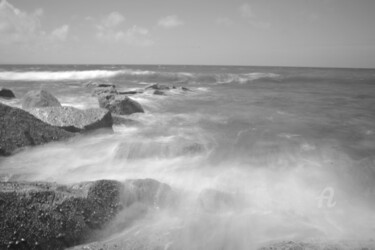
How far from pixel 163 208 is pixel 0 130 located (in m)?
4.02

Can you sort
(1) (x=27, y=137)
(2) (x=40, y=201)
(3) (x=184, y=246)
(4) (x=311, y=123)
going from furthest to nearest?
(4) (x=311, y=123), (1) (x=27, y=137), (3) (x=184, y=246), (2) (x=40, y=201)

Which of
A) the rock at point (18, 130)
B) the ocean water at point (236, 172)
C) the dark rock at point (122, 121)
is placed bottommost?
the ocean water at point (236, 172)

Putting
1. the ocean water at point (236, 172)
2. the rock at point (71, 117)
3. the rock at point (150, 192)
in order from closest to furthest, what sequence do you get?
the ocean water at point (236, 172)
the rock at point (150, 192)
the rock at point (71, 117)

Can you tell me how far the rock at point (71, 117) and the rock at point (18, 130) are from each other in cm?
62

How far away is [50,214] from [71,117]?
4.51 meters

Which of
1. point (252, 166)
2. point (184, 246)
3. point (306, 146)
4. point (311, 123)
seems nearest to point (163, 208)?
point (184, 246)

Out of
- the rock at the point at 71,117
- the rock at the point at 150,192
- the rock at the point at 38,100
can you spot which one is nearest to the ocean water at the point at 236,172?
the rock at the point at 150,192

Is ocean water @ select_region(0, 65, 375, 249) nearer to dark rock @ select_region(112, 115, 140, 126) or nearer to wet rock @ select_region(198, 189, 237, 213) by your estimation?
wet rock @ select_region(198, 189, 237, 213)

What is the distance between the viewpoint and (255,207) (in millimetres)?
4305

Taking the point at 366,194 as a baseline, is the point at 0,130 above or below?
above

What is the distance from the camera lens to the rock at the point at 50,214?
277cm

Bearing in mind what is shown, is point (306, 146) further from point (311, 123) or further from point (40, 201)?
point (40, 201)

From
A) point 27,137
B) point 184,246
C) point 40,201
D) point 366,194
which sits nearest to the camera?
point 40,201

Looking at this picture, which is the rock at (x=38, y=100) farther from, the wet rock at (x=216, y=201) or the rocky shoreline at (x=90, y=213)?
the wet rock at (x=216, y=201)
